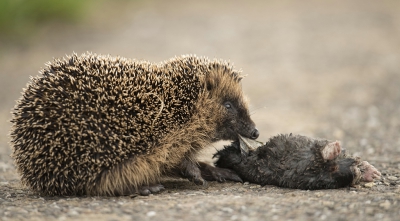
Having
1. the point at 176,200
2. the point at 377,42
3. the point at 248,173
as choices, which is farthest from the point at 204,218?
the point at 377,42

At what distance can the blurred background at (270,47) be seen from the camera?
449 inches

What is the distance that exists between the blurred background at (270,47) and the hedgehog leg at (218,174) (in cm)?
265

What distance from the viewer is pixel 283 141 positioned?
6.67 metres

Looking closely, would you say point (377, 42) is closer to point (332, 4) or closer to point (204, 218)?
point (332, 4)

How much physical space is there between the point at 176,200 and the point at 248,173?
1.38 meters

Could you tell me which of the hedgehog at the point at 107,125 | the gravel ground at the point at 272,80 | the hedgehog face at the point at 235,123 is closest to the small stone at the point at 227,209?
the gravel ground at the point at 272,80

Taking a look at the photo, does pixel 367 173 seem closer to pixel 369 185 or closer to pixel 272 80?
pixel 369 185

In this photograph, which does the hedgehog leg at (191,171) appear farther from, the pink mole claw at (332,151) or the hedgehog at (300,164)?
the pink mole claw at (332,151)

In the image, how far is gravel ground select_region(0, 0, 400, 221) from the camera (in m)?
5.41

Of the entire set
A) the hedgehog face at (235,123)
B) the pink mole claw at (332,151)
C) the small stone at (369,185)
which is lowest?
the small stone at (369,185)

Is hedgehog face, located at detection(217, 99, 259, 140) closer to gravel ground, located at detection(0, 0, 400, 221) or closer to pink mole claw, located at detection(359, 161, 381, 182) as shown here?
gravel ground, located at detection(0, 0, 400, 221)

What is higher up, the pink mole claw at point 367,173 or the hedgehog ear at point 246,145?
the hedgehog ear at point 246,145

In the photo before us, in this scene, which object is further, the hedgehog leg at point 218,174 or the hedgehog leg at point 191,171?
the hedgehog leg at point 218,174

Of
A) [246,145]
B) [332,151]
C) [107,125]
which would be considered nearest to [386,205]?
[332,151]
